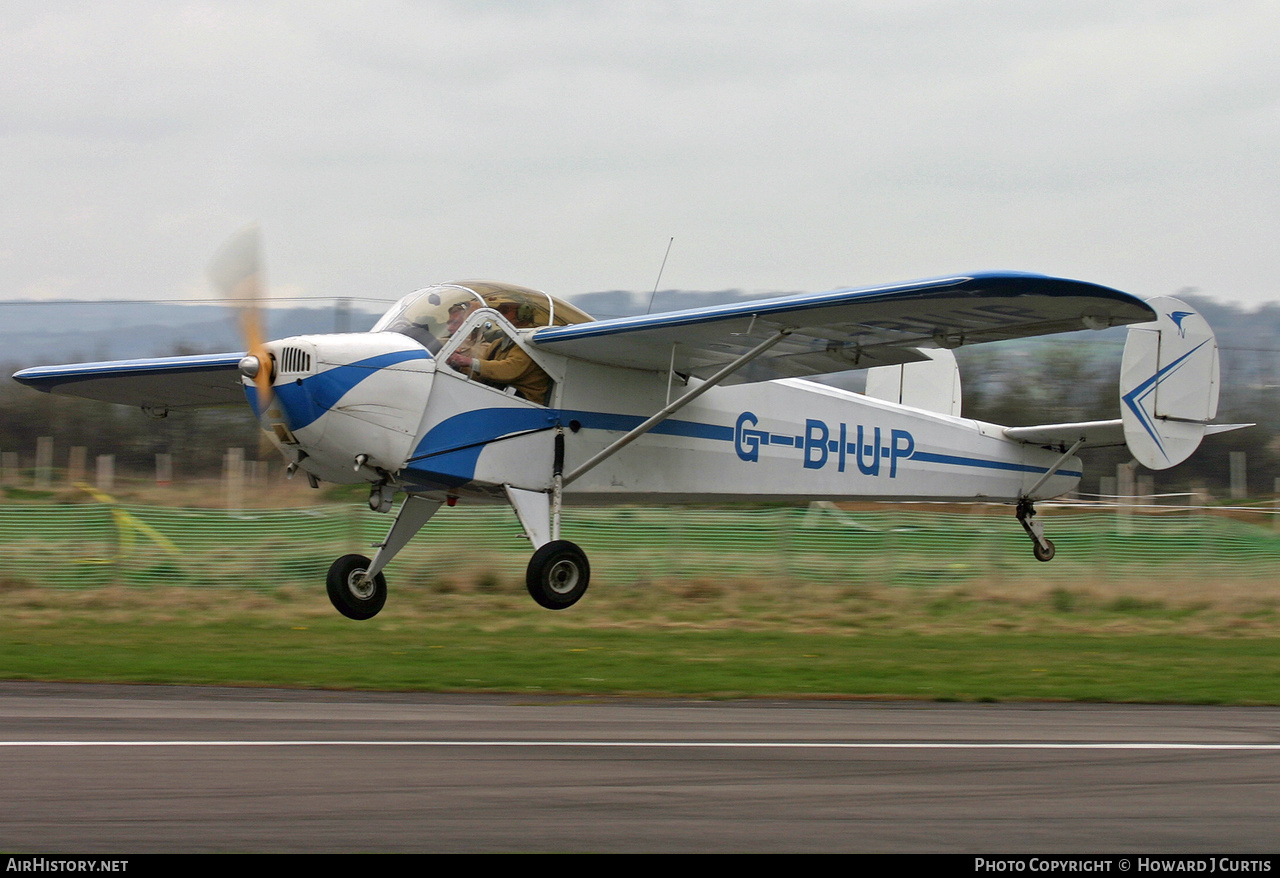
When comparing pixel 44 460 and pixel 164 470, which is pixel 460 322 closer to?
pixel 164 470

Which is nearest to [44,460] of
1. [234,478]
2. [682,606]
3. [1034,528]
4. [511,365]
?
[234,478]

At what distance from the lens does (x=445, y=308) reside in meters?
11.4

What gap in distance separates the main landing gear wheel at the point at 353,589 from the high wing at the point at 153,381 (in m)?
2.56

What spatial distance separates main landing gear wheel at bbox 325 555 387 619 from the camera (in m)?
12.5

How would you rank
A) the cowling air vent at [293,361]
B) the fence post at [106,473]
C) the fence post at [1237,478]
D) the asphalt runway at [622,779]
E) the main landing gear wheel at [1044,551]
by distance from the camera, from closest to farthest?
the asphalt runway at [622,779] < the cowling air vent at [293,361] < the main landing gear wheel at [1044,551] < the fence post at [106,473] < the fence post at [1237,478]

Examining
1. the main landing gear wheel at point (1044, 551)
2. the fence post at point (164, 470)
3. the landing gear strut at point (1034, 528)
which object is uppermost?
the fence post at point (164, 470)

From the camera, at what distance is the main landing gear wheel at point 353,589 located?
40.9ft

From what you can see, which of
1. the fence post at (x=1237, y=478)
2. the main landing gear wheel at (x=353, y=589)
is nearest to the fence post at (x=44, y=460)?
the main landing gear wheel at (x=353, y=589)

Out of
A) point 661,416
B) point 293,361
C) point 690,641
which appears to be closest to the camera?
point 293,361

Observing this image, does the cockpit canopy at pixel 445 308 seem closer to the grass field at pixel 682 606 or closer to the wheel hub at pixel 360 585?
the wheel hub at pixel 360 585

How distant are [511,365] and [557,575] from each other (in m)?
1.97

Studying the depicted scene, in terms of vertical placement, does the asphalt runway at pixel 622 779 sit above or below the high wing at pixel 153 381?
below
